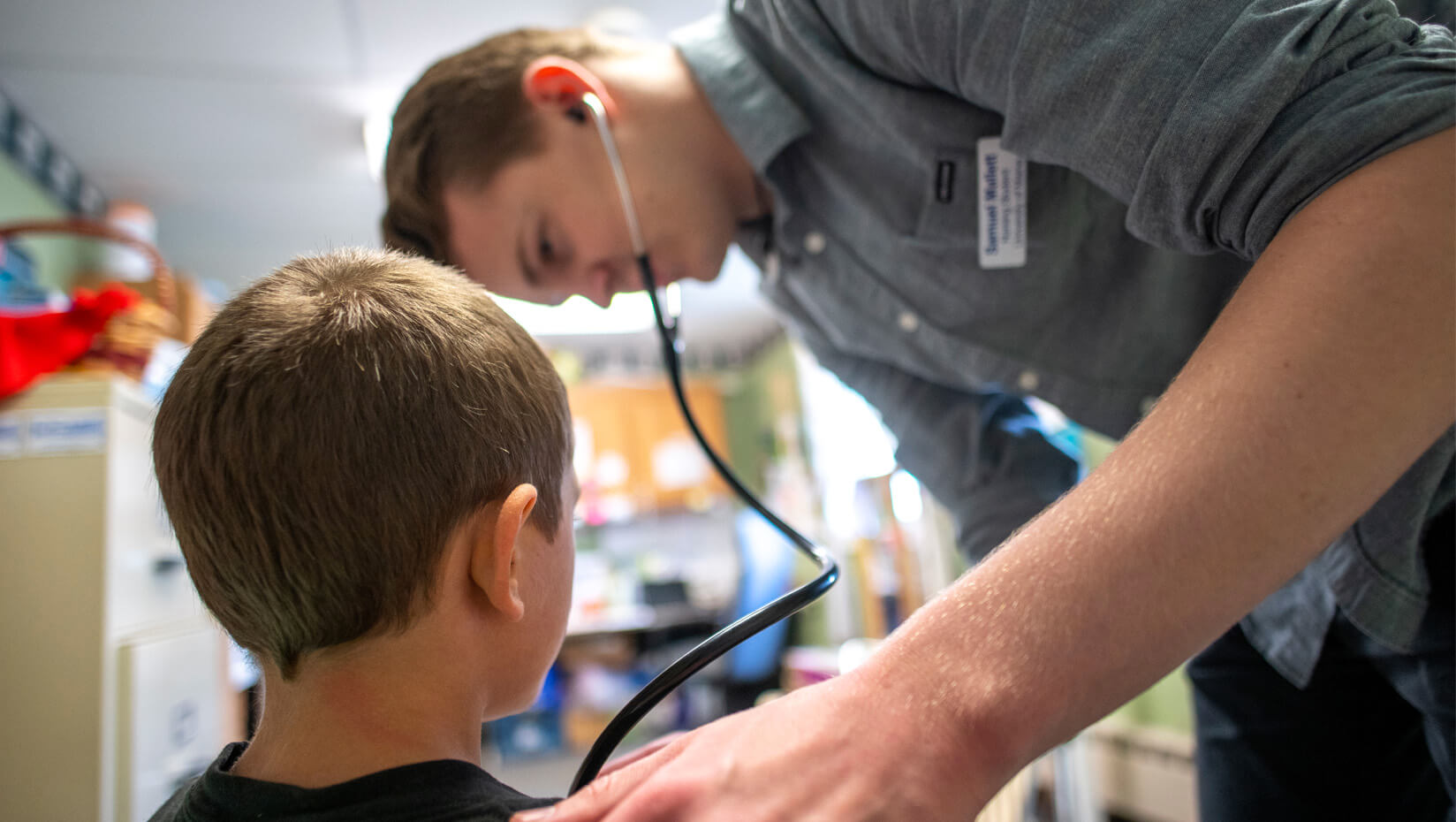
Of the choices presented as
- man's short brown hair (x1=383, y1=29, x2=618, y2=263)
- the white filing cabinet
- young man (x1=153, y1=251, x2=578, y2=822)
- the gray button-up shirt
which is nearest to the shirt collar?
the gray button-up shirt

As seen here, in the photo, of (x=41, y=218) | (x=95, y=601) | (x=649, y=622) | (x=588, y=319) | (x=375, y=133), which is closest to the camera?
(x=95, y=601)

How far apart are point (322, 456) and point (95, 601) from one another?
1063 mm

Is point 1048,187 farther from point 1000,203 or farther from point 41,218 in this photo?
point 41,218

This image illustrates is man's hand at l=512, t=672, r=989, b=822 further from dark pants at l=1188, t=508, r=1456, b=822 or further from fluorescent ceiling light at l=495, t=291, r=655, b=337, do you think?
fluorescent ceiling light at l=495, t=291, r=655, b=337

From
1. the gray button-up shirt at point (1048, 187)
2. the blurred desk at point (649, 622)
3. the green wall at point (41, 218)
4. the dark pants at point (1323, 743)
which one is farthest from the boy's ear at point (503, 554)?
the blurred desk at point (649, 622)

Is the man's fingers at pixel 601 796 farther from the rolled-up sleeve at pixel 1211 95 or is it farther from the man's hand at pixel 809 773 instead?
the rolled-up sleeve at pixel 1211 95

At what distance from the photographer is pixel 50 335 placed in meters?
1.35

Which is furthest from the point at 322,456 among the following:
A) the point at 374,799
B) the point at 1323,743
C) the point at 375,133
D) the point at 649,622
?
the point at 649,622

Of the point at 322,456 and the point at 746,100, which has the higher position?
the point at 746,100

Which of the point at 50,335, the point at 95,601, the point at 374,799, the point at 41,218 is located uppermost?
the point at 374,799

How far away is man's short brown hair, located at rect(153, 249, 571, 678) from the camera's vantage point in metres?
0.46

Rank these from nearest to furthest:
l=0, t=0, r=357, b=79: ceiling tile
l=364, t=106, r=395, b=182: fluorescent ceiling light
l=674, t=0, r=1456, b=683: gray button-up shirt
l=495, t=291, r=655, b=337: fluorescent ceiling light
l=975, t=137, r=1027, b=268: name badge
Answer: l=674, t=0, r=1456, b=683: gray button-up shirt
l=975, t=137, r=1027, b=268: name badge
l=0, t=0, r=357, b=79: ceiling tile
l=364, t=106, r=395, b=182: fluorescent ceiling light
l=495, t=291, r=655, b=337: fluorescent ceiling light

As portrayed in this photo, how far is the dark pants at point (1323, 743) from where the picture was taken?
2.31ft

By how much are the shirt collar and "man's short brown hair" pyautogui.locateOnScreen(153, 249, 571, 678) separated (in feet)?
1.21
